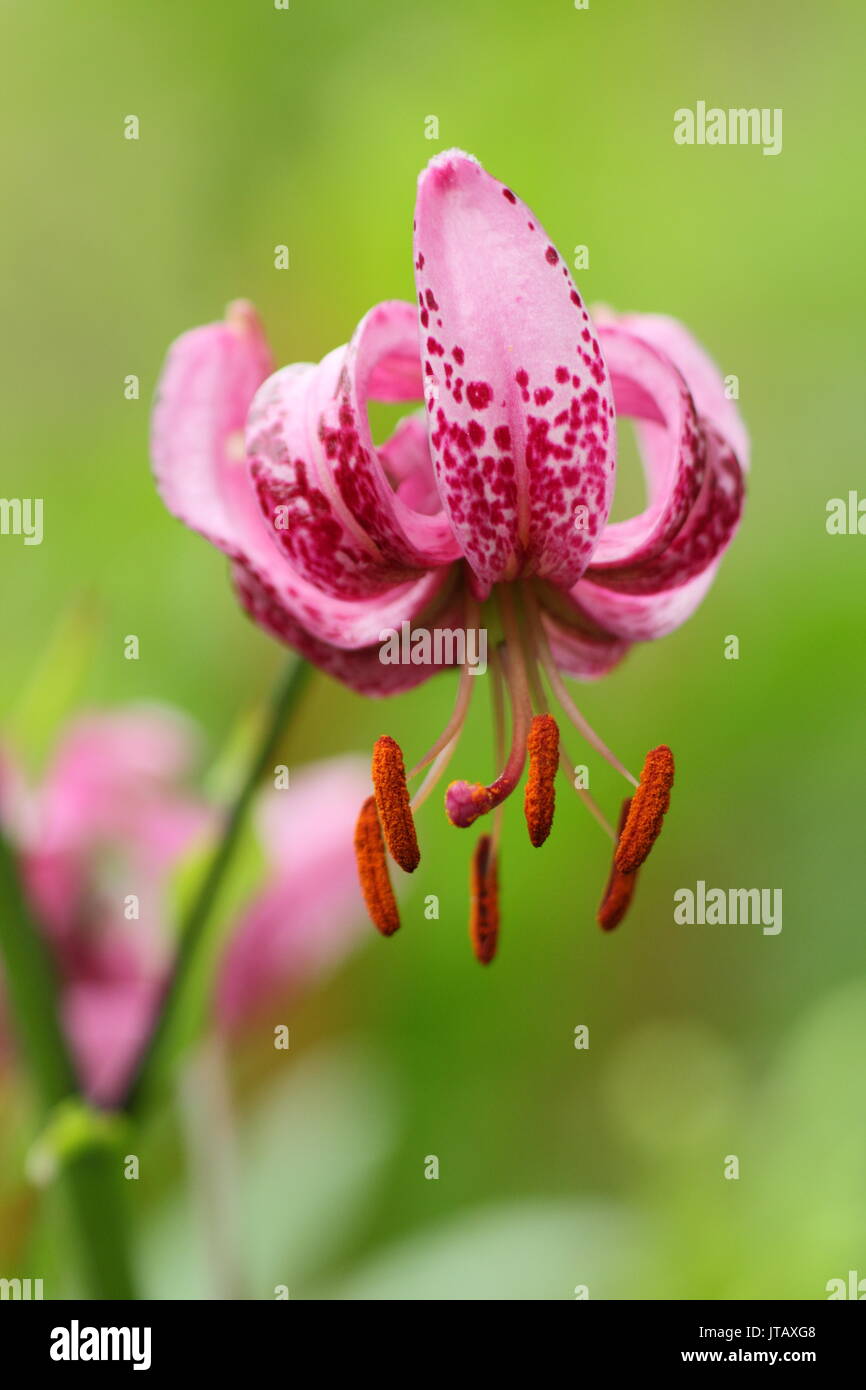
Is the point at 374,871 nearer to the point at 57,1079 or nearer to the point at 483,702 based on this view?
the point at 57,1079

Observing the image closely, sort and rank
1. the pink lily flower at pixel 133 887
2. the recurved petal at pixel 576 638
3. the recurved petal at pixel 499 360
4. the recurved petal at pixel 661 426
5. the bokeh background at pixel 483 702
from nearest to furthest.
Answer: the recurved petal at pixel 499 360, the recurved petal at pixel 661 426, the recurved petal at pixel 576 638, the pink lily flower at pixel 133 887, the bokeh background at pixel 483 702

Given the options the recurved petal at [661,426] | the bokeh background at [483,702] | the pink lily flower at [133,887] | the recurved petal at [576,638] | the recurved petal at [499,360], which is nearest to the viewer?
the recurved petal at [499,360]

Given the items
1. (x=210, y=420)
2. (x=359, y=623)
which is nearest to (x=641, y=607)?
(x=359, y=623)

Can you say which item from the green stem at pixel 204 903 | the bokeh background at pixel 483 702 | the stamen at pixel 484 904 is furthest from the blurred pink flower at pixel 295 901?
the stamen at pixel 484 904

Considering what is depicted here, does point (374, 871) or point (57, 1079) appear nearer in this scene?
point (374, 871)

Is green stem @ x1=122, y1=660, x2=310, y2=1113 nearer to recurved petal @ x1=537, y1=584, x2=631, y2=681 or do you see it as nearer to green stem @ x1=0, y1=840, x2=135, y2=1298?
green stem @ x1=0, y1=840, x2=135, y2=1298

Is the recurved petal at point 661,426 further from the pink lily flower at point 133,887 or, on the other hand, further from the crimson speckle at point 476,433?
→ the pink lily flower at point 133,887
